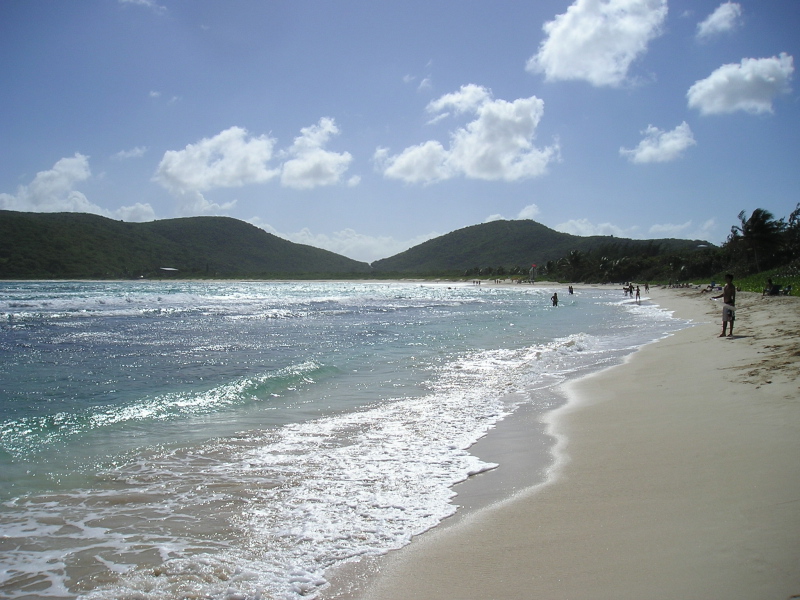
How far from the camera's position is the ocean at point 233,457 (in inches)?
144

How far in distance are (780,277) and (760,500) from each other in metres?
41.2

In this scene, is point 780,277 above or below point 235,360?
above

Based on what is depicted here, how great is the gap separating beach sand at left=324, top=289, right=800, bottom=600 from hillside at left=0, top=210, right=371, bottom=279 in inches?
5194

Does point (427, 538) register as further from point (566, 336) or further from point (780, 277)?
point (780, 277)

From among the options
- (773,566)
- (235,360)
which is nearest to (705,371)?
(773,566)

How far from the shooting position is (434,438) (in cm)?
668

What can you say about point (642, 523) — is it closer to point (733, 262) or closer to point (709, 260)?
point (733, 262)

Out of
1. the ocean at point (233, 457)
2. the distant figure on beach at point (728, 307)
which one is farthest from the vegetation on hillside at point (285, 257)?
the ocean at point (233, 457)

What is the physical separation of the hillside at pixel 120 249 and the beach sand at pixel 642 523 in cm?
13194

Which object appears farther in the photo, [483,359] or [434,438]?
[483,359]

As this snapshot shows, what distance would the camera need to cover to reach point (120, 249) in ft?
462

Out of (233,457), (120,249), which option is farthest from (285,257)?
(233,457)

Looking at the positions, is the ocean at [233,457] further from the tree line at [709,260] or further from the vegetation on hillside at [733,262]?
the tree line at [709,260]

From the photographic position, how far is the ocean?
3.65m
